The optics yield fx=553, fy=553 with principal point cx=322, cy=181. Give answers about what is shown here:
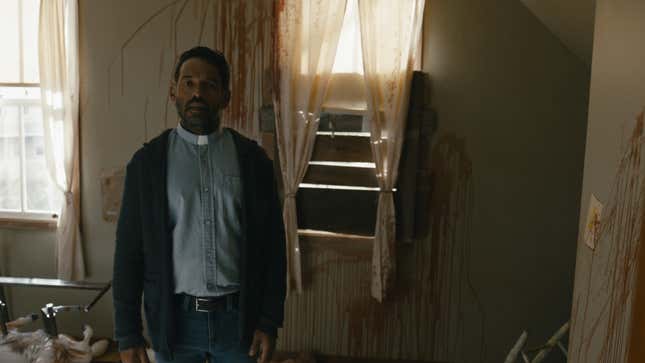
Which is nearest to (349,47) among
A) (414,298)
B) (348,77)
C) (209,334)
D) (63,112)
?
(348,77)

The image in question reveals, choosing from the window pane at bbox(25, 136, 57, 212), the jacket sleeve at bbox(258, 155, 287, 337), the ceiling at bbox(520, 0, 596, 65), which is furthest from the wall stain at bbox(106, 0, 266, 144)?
the jacket sleeve at bbox(258, 155, 287, 337)

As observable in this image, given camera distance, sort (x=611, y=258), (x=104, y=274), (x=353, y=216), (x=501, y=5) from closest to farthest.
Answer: (x=611, y=258) → (x=501, y=5) → (x=353, y=216) → (x=104, y=274)

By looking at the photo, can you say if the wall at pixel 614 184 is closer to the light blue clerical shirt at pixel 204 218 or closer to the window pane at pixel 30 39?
the light blue clerical shirt at pixel 204 218

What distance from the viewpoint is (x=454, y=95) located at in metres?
2.97

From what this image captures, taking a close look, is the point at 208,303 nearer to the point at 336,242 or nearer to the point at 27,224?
the point at 336,242

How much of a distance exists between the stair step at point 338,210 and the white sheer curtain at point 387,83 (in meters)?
0.08

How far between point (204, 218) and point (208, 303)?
0.79ft

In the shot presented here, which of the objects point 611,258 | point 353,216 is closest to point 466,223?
point 353,216

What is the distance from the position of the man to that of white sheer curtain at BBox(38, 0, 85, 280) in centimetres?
188

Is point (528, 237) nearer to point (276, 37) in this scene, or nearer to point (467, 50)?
point (467, 50)

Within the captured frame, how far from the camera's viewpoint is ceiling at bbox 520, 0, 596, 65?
2199mm

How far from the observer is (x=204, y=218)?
5.10ft

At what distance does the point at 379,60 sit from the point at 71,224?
2020 mm

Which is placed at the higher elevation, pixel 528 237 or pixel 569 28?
pixel 569 28
